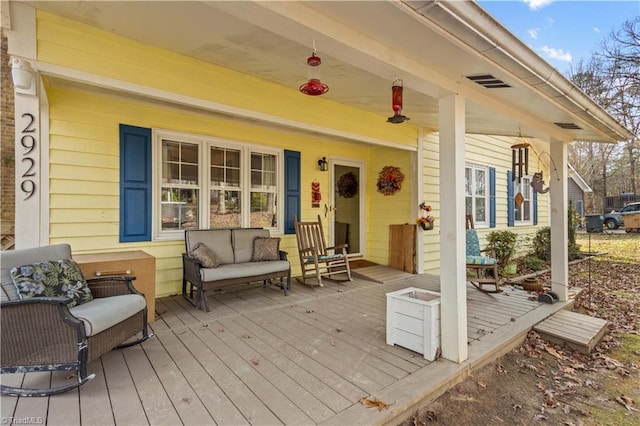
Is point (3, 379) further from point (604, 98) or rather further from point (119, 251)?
point (604, 98)

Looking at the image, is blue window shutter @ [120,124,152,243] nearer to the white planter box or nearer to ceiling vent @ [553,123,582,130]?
the white planter box

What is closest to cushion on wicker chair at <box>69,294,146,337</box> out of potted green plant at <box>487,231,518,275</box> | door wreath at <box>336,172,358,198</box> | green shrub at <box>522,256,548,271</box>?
door wreath at <box>336,172,358,198</box>

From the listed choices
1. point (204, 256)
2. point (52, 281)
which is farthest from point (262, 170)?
Answer: point (52, 281)

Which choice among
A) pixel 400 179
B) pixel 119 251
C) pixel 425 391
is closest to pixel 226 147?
pixel 119 251

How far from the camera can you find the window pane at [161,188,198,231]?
167 inches

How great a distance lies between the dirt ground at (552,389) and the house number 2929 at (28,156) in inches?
142

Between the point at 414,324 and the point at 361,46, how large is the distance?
2.15 m

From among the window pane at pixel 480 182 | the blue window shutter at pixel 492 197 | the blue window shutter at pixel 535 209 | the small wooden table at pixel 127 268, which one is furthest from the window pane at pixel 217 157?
the blue window shutter at pixel 535 209

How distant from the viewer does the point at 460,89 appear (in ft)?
8.34

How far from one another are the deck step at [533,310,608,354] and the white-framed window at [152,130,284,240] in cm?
381

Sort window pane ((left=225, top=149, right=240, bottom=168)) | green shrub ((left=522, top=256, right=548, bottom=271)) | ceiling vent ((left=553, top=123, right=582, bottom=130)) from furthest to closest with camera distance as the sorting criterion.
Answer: green shrub ((left=522, top=256, right=548, bottom=271)) → window pane ((left=225, top=149, right=240, bottom=168)) → ceiling vent ((left=553, top=123, right=582, bottom=130))

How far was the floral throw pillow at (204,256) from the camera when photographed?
380 cm

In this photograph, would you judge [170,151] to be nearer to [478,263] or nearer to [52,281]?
[52,281]

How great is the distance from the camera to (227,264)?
416cm
